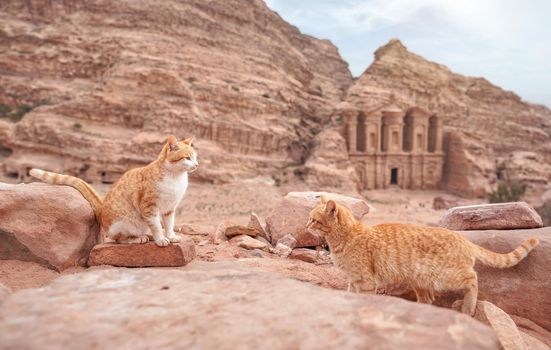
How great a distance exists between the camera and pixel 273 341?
2.48 meters

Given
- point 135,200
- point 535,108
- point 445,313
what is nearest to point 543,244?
point 445,313

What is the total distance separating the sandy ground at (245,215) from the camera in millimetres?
6195

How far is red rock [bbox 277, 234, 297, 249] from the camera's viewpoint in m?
9.45

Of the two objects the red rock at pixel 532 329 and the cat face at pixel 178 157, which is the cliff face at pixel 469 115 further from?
the cat face at pixel 178 157

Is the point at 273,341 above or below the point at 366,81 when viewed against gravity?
below

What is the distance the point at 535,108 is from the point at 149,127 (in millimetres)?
60095

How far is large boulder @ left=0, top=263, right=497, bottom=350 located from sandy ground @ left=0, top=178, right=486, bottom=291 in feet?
10.5

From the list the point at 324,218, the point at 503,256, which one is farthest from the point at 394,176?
the point at 324,218

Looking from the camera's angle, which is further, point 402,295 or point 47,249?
point 47,249

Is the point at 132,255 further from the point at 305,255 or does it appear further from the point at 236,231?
the point at 305,255

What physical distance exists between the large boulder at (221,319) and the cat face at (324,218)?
223 cm

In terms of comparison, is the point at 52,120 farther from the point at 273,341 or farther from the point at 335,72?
the point at 335,72

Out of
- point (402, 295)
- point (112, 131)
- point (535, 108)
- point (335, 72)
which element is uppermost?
point (335, 72)

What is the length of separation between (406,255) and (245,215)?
24.4m
